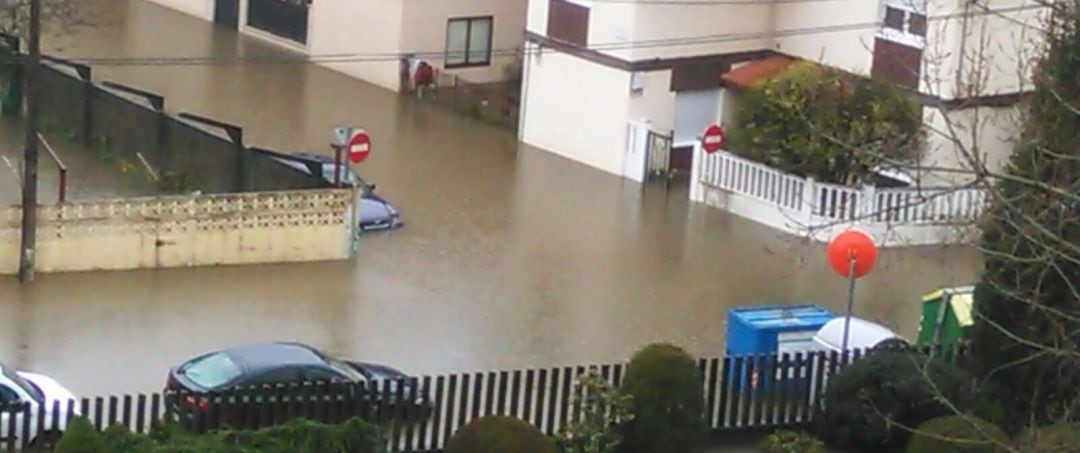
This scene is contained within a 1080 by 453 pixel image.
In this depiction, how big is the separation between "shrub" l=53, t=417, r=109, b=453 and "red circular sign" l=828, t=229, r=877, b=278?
871cm

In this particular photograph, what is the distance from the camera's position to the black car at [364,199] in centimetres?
3347

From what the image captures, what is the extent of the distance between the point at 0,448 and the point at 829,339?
29.6 ft

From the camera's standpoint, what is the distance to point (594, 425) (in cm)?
2236

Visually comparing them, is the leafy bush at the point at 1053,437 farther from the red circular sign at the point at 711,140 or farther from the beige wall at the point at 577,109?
the beige wall at the point at 577,109

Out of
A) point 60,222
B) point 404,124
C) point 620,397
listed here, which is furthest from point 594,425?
point 404,124

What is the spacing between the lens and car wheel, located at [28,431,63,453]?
21203mm

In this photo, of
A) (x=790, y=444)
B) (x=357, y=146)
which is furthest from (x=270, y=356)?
(x=357, y=146)

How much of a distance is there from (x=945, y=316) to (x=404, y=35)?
720 inches

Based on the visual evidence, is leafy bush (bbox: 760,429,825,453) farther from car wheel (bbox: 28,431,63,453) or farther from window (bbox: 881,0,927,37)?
window (bbox: 881,0,927,37)

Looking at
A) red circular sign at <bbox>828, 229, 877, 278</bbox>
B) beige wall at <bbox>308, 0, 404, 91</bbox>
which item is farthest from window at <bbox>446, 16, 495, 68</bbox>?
red circular sign at <bbox>828, 229, 877, 278</bbox>

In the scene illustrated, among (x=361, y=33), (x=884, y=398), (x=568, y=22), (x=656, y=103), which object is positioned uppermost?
(x=568, y=22)

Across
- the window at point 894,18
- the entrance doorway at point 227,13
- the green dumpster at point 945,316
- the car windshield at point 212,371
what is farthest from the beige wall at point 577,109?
the car windshield at point 212,371

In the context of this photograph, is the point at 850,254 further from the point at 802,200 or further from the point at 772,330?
the point at 802,200

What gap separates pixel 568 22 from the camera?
3938 cm
